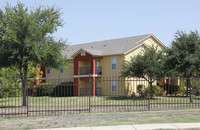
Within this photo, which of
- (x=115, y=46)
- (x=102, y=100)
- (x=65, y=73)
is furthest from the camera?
(x=65, y=73)

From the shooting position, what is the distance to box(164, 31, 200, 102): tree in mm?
25203

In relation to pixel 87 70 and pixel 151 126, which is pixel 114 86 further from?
pixel 151 126

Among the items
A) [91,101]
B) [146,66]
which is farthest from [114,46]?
[91,101]

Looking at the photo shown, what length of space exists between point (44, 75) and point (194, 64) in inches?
1010

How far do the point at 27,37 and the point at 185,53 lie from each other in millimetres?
13903

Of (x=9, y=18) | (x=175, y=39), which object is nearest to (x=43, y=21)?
(x=9, y=18)

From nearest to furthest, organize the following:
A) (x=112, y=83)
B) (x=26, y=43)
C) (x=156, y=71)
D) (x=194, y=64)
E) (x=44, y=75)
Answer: (x=26, y=43)
(x=194, y=64)
(x=156, y=71)
(x=112, y=83)
(x=44, y=75)

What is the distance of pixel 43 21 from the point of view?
23672mm

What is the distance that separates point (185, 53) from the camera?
25.3 m

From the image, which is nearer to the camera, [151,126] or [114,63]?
[151,126]

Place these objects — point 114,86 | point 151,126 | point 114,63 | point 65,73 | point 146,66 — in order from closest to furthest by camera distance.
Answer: point 151,126 → point 146,66 → point 114,86 → point 114,63 → point 65,73

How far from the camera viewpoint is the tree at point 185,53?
82.7 ft

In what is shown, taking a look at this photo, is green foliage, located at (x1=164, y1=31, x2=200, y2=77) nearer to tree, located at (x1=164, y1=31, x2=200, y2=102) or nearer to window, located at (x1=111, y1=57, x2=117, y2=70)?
tree, located at (x1=164, y1=31, x2=200, y2=102)

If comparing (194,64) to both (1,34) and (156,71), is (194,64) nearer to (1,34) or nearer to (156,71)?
(156,71)
